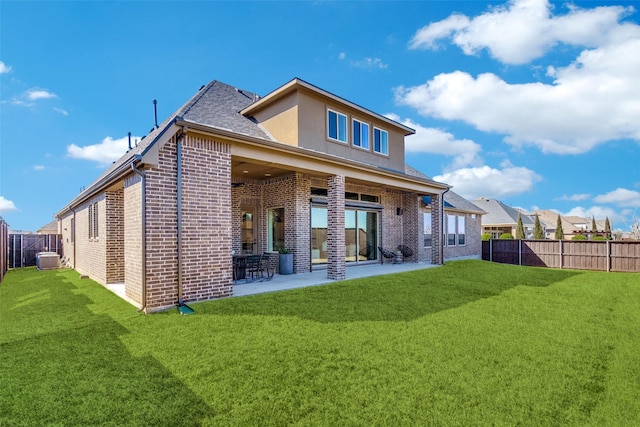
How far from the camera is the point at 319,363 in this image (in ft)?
13.0

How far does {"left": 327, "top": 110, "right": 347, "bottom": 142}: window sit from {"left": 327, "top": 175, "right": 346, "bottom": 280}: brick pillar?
2.23 metres

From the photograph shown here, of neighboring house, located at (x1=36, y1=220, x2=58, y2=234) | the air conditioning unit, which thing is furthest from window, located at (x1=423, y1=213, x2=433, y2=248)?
neighboring house, located at (x1=36, y1=220, x2=58, y2=234)

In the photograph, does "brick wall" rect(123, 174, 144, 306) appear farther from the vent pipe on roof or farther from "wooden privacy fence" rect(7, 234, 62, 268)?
"wooden privacy fence" rect(7, 234, 62, 268)

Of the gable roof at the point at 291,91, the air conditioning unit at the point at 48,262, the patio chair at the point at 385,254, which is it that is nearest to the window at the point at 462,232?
the patio chair at the point at 385,254

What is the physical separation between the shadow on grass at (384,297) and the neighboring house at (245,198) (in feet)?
3.42

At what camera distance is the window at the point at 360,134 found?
40.7 feet

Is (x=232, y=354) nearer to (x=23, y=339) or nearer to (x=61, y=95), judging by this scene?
(x=23, y=339)

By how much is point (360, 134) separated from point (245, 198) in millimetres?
5244

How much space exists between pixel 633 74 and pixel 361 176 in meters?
9.94

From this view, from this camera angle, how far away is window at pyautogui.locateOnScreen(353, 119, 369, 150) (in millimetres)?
12391

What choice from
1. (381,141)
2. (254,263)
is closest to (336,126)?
(381,141)

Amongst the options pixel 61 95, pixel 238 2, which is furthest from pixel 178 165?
pixel 61 95

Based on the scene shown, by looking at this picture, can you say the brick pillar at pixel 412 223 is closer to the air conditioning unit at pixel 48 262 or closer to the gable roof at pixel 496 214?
the air conditioning unit at pixel 48 262

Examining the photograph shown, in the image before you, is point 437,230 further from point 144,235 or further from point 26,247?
point 26,247
